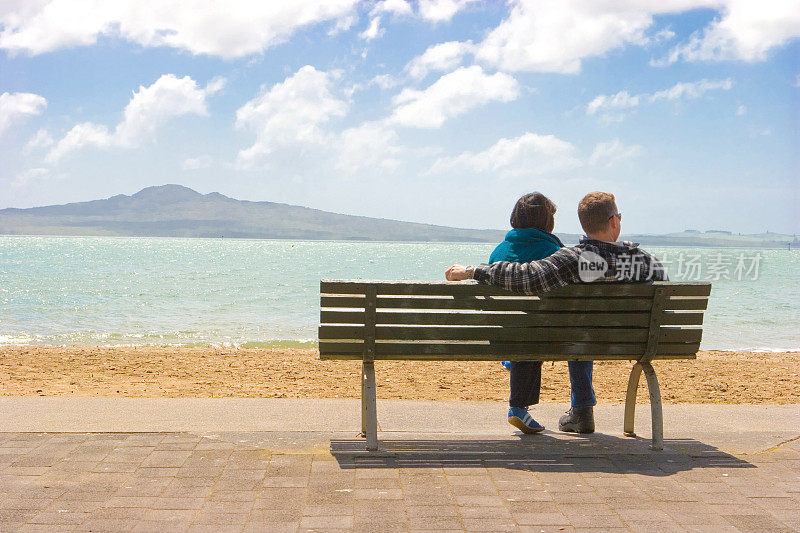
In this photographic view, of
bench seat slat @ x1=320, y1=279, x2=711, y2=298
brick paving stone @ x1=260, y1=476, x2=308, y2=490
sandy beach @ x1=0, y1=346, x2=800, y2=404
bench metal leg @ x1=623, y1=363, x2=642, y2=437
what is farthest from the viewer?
sandy beach @ x1=0, y1=346, x2=800, y2=404

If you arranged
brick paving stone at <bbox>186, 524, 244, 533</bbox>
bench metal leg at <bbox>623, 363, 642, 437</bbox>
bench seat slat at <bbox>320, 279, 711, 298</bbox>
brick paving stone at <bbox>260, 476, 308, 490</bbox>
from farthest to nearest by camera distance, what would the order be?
bench metal leg at <bbox>623, 363, 642, 437</bbox> → bench seat slat at <bbox>320, 279, 711, 298</bbox> → brick paving stone at <bbox>260, 476, 308, 490</bbox> → brick paving stone at <bbox>186, 524, 244, 533</bbox>

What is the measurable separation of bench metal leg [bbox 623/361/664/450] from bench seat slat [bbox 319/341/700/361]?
0.89 ft

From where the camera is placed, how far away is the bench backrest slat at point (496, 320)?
14.0ft

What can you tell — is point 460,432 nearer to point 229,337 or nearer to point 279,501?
point 279,501

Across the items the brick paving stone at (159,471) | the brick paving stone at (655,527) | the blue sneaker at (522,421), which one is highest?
the blue sneaker at (522,421)

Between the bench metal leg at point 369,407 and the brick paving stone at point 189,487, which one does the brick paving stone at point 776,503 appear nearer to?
the bench metal leg at point 369,407

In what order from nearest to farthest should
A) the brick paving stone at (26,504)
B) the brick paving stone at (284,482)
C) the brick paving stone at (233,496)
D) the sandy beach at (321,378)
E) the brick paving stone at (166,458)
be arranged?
the brick paving stone at (26,504) < the brick paving stone at (233,496) < the brick paving stone at (284,482) < the brick paving stone at (166,458) < the sandy beach at (321,378)

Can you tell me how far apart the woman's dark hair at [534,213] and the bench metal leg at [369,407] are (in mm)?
1199

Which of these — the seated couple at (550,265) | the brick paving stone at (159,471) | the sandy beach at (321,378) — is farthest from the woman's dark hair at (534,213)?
the sandy beach at (321,378)

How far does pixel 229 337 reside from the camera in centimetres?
1672

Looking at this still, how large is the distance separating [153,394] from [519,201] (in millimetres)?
3997

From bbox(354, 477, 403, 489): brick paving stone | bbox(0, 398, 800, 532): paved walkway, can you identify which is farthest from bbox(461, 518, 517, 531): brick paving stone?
bbox(354, 477, 403, 489): brick paving stone

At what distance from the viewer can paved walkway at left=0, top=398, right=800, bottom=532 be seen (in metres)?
3.24

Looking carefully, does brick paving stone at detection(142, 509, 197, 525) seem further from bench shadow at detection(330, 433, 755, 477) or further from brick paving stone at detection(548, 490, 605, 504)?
brick paving stone at detection(548, 490, 605, 504)
